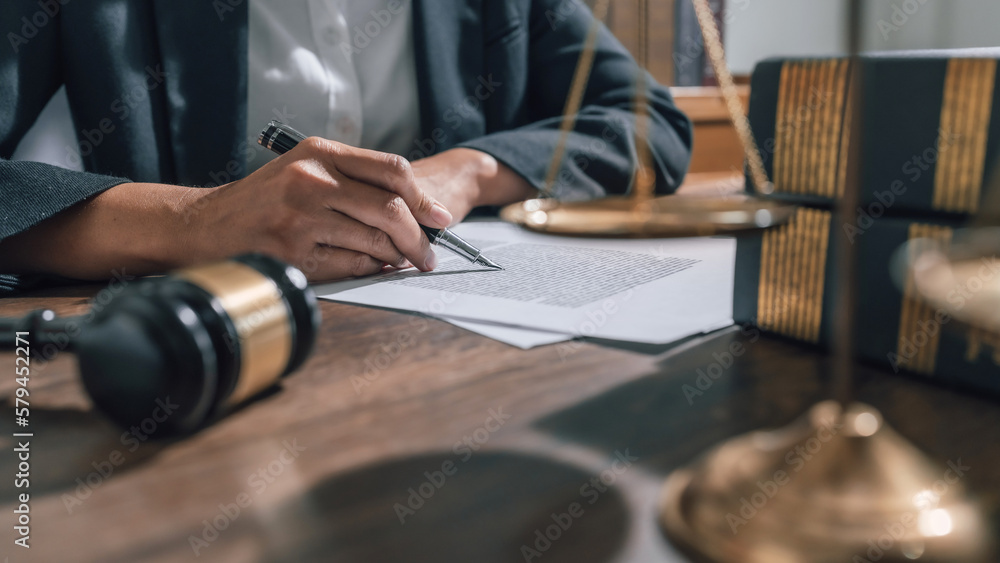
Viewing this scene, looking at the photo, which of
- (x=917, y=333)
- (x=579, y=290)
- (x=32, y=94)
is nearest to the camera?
(x=917, y=333)

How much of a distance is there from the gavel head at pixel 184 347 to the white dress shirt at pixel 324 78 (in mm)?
780

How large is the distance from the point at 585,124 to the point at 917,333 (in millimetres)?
694

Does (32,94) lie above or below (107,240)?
above

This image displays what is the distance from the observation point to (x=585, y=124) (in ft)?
3.26

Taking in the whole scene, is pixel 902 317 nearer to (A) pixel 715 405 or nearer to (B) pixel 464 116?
(A) pixel 715 405

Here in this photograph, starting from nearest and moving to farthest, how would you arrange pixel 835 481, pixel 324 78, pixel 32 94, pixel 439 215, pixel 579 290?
pixel 835 481, pixel 579 290, pixel 439 215, pixel 32 94, pixel 324 78

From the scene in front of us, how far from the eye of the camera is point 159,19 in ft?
3.09

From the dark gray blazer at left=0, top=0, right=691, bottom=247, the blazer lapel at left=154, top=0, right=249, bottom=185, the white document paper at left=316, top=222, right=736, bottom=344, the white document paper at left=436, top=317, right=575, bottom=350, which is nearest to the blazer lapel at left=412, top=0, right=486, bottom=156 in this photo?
the dark gray blazer at left=0, top=0, right=691, bottom=247

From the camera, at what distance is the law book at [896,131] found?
1.05 ft

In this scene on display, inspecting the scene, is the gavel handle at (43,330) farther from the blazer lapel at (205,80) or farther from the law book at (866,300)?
the blazer lapel at (205,80)

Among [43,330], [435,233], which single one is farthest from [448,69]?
[43,330]

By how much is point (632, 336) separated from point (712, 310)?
8cm

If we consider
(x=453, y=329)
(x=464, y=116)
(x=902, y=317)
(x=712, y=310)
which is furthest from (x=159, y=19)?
(x=902, y=317)

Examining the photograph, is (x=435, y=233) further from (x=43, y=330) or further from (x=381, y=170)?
(x=43, y=330)
